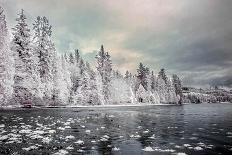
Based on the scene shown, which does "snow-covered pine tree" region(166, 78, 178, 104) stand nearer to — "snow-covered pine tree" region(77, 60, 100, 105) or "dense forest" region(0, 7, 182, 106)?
"dense forest" region(0, 7, 182, 106)

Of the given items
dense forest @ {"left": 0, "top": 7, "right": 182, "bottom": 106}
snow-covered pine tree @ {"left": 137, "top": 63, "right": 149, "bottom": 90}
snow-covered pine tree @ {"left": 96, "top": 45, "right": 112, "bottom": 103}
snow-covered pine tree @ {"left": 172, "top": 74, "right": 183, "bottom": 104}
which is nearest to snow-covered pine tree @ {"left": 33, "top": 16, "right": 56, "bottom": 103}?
dense forest @ {"left": 0, "top": 7, "right": 182, "bottom": 106}

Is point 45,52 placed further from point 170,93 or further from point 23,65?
point 170,93

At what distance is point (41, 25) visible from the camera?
66.6 m

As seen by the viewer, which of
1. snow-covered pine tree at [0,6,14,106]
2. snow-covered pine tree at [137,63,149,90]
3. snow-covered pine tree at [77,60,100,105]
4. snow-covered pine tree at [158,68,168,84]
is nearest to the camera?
snow-covered pine tree at [0,6,14,106]

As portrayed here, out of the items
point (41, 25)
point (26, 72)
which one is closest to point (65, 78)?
point (41, 25)

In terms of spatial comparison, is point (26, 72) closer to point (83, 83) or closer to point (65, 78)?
point (65, 78)

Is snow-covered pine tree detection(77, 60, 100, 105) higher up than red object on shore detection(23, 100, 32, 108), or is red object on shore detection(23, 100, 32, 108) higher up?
snow-covered pine tree detection(77, 60, 100, 105)

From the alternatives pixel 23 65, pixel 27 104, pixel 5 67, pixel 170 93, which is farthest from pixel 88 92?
pixel 170 93

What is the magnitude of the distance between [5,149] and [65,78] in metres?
58.6

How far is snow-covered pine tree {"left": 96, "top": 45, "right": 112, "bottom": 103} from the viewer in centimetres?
8456

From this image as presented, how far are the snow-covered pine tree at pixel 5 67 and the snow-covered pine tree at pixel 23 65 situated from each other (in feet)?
10.1

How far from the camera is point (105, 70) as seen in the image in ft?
289

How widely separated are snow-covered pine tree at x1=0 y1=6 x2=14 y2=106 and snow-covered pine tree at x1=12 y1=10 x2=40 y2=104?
10.1 ft

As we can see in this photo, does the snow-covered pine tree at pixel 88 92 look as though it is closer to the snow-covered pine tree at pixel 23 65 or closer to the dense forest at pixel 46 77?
the dense forest at pixel 46 77
